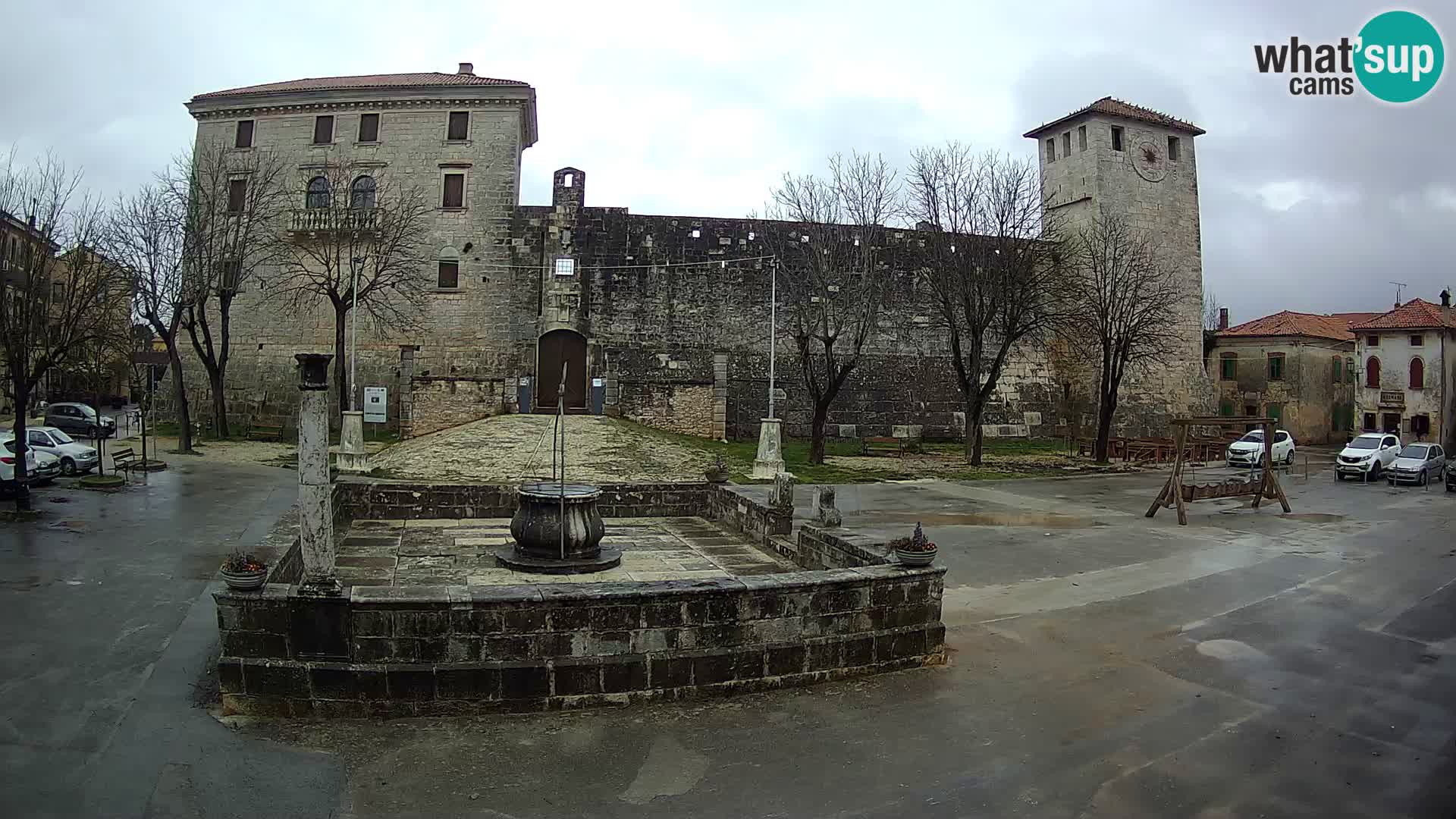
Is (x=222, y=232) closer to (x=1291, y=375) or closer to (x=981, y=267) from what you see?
(x=981, y=267)

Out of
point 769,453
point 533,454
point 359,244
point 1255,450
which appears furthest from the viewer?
point 359,244

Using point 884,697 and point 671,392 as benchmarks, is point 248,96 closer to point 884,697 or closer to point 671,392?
point 671,392

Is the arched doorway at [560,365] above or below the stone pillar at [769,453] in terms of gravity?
above

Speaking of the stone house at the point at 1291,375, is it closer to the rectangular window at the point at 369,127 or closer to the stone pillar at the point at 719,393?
the stone pillar at the point at 719,393

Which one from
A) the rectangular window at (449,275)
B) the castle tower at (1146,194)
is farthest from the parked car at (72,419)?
the castle tower at (1146,194)

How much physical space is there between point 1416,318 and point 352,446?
41.6m

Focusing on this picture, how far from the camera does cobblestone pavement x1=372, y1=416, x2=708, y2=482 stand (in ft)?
64.7

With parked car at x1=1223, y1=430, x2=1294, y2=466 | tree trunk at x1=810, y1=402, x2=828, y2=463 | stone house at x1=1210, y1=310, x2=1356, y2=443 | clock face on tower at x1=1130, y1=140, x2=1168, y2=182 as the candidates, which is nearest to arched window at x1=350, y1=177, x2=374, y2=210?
tree trunk at x1=810, y1=402, x2=828, y2=463

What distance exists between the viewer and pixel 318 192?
3016cm

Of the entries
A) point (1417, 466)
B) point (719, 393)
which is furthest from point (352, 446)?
point (1417, 466)

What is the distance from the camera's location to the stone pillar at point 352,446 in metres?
19.6

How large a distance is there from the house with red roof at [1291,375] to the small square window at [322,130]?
3928cm

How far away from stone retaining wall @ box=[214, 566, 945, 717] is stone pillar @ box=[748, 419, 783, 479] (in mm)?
14107

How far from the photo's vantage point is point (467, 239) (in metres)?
30.9
